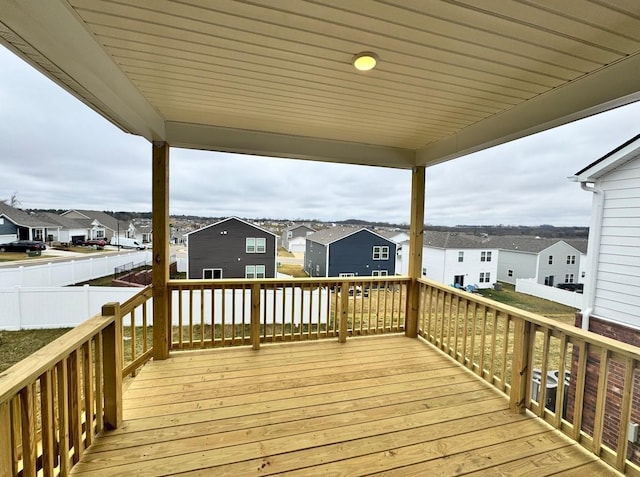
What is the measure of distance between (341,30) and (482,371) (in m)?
3.25

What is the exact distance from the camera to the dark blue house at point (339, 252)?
389 cm

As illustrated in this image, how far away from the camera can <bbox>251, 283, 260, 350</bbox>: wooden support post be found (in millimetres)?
3523

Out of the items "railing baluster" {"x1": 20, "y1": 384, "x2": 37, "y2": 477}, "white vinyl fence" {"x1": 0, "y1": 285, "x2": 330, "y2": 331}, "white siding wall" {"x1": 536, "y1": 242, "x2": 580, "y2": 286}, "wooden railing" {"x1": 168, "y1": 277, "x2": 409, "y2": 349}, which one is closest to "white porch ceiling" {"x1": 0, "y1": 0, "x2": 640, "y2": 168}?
"white siding wall" {"x1": 536, "y1": 242, "x2": 580, "y2": 286}

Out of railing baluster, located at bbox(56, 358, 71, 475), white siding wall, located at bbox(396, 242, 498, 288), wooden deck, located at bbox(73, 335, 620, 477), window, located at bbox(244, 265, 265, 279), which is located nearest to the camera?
railing baluster, located at bbox(56, 358, 71, 475)

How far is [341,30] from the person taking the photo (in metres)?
1.58

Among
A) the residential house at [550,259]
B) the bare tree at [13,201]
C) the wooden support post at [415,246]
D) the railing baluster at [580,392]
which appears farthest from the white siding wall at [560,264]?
the bare tree at [13,201]

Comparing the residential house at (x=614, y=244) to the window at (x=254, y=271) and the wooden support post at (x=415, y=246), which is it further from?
the window at (x=254, y=271)

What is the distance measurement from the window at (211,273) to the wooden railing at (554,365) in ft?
9.02

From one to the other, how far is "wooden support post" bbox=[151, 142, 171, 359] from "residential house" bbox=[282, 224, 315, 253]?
1.39 meters

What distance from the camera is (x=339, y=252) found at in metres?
3.91

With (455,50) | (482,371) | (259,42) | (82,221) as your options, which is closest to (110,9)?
(259,42)

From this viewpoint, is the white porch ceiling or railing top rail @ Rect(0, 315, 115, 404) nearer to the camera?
railing top rail @ Rect(0, 315, 115, 404)

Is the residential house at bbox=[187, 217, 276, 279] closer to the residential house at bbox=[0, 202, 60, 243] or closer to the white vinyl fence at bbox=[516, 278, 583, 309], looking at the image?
the residential house at bbox=[0, 202, 60, 243]

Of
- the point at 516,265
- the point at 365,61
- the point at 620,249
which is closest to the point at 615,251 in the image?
the point at 620,249
